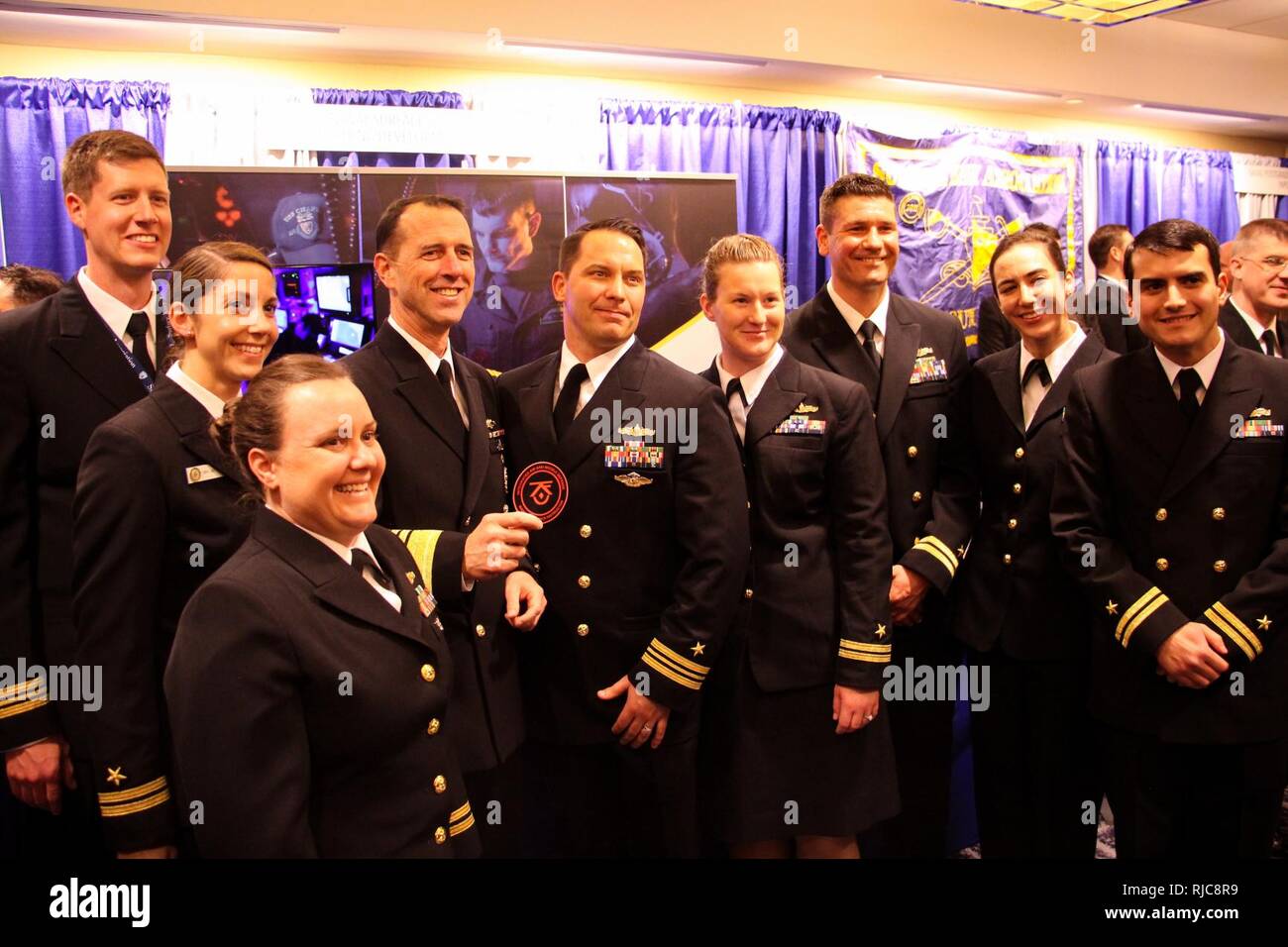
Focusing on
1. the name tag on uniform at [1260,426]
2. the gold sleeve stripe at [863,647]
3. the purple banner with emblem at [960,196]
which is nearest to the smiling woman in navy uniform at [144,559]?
the gold sleeve stripe at [863,647]

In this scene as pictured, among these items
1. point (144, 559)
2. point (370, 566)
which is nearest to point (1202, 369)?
point (370, 566)

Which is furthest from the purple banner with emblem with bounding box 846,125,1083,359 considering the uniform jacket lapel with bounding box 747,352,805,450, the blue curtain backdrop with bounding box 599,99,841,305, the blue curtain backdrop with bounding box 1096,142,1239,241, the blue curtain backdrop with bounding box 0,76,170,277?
the blue curtain backdrop with bounding box 0,76,170,277

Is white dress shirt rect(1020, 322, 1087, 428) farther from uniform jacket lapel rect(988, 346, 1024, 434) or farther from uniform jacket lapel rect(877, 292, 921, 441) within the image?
uniform jacket lapel rect(877, 292, 921, 441)

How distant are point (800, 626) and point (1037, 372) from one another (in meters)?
1.02

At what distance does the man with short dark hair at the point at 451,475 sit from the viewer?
2.34 meters

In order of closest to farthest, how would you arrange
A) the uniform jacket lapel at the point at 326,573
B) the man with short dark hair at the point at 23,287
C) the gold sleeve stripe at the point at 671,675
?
the uniform jacket lapel at the point at 326,573
the gold sleeve stripe at the point at 671,675
the man with short dark hair at the point at 23,287

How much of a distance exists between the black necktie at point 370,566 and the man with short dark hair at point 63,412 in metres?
0.78

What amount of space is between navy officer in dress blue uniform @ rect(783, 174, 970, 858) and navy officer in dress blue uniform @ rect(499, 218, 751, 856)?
61 centimetres

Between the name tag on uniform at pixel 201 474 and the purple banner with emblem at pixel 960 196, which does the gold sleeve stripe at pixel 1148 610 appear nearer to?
the name tag on uniform at pixel 201 474

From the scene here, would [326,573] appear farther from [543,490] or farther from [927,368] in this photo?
[927,368]

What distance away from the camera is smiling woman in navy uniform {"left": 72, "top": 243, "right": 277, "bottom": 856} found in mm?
1977

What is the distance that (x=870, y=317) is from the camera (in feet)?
9.93
